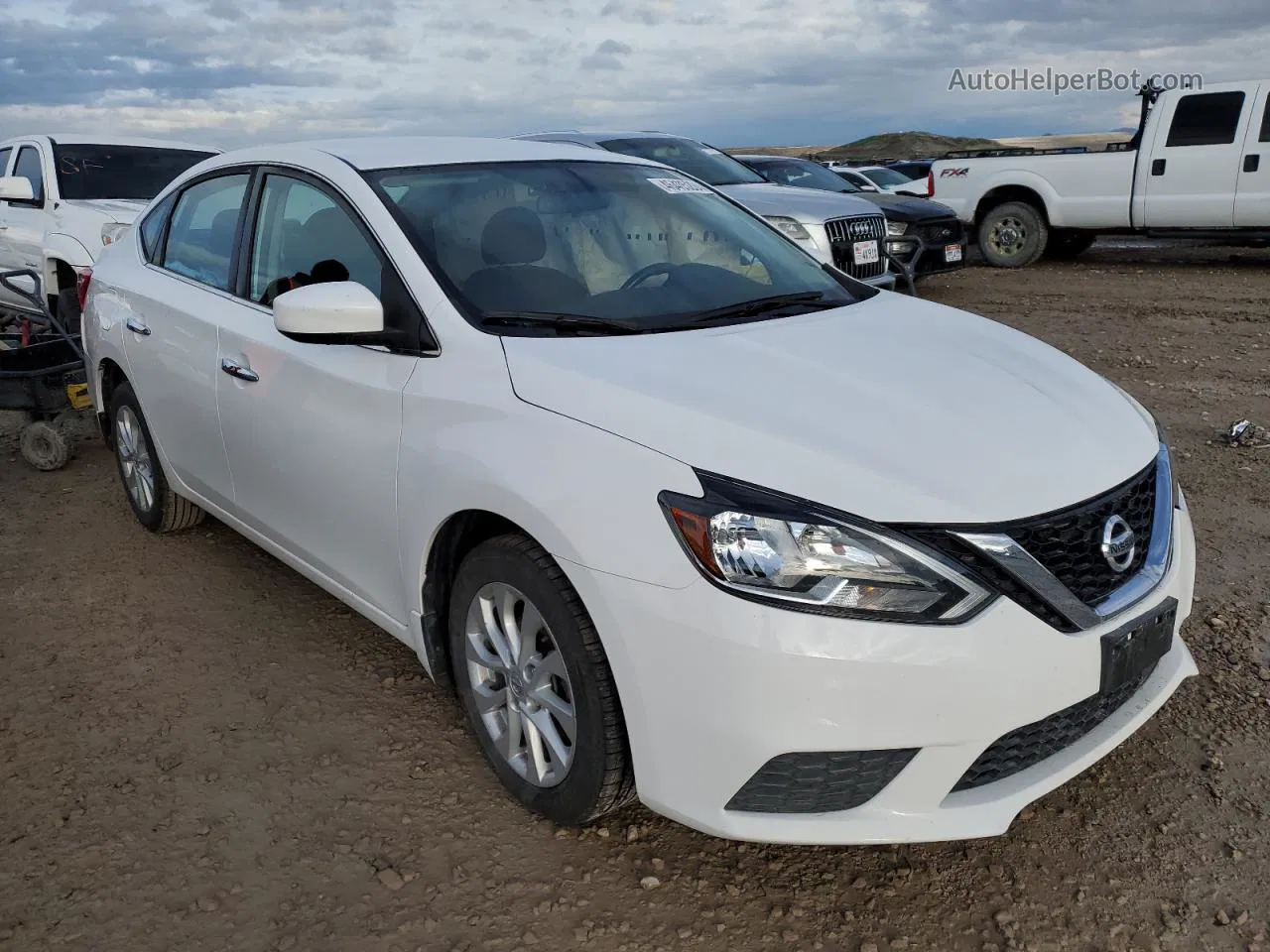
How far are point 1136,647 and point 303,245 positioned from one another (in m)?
2.63

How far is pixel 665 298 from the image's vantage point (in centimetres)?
303

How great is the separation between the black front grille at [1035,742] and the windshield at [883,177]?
56.7 ft

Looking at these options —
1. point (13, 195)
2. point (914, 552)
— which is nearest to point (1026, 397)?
point (914, 552)

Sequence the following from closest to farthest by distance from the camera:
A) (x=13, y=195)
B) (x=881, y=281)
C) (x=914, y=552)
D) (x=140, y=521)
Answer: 1. (x=914, y=552)
2. (x=140, y=521)
3. (x=13, y=195)
4. (x=881, y=281)

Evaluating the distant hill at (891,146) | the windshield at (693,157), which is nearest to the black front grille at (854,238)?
the windshield at (693,157)

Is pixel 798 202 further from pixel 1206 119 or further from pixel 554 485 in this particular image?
pixel 554 485

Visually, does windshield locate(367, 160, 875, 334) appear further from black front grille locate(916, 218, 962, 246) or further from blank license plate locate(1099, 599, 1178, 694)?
black front grille locate(916, 218, 962, 246)

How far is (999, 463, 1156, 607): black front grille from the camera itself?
2160 millimetres

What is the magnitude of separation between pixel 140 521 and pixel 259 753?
2.24m

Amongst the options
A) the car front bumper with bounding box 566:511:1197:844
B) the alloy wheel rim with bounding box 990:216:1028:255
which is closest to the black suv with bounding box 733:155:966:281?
the alloy wheel rim with bounding box 990:216:1028:255

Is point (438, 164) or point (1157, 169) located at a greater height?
point (438, 164)

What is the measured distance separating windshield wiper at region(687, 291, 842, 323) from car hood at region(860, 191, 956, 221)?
746cm

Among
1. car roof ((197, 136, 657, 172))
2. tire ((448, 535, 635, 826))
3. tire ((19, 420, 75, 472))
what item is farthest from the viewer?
tire ((19, 420, 75, 472))

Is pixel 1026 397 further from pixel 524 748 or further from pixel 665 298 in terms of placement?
pixel 524 748
